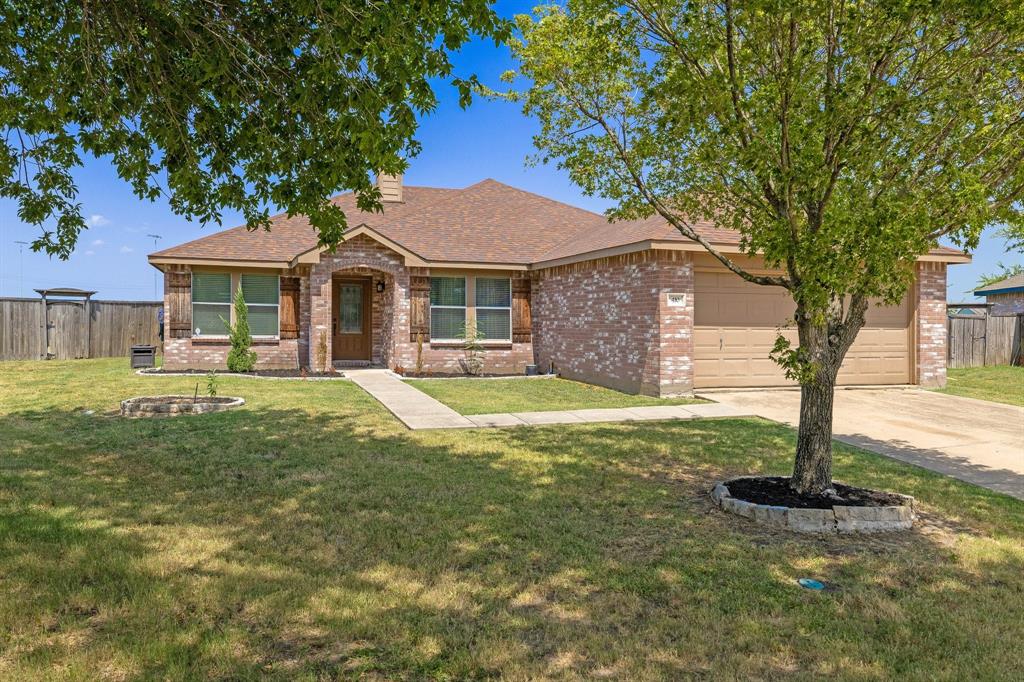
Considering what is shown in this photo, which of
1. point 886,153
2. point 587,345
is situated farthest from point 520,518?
point 587,345

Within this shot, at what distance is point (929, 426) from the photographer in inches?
402

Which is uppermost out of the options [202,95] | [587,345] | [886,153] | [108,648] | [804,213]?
[202,95]

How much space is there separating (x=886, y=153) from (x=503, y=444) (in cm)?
526

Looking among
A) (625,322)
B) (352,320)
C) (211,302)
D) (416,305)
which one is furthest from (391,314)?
(625,322)

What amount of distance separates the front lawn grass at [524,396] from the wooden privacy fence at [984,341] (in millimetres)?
12975

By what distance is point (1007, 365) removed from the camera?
21.0 metres

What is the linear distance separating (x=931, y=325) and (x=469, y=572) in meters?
14.7

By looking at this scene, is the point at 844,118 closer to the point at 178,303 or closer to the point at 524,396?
the point at 524,396

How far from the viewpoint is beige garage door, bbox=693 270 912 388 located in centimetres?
1362

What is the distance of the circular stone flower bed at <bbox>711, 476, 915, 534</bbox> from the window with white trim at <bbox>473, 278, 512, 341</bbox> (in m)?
12.6

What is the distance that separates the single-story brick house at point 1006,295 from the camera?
30000 mm

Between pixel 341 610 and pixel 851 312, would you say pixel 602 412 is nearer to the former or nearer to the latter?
pixel 851 312

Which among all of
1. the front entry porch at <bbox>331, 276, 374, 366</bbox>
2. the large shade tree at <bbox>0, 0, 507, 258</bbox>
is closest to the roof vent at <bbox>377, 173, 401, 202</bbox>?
the front entry porch at <bbox>331, 276, 374, 366</bbox>

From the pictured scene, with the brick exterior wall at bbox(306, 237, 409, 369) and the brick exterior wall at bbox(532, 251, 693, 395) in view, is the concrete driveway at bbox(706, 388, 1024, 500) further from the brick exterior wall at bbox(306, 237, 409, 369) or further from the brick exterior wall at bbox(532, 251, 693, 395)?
the brick exterior wall at bbox(306, 237, 409, 369)
